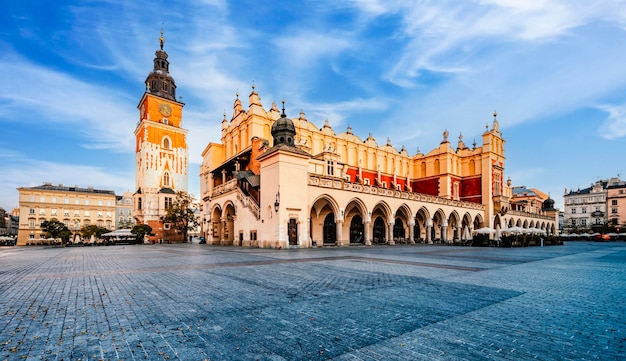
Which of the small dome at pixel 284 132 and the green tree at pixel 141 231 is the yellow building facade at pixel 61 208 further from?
the small dome at pixel 284 132

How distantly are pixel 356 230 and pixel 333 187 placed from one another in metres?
9.91

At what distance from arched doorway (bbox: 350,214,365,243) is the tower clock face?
4476 centimetres

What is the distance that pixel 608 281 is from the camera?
980cm

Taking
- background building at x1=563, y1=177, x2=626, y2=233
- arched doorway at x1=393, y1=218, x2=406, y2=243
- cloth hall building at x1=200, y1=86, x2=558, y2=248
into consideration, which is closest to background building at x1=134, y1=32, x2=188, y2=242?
cloth hall building at x1=200, y1=86, x2=558, y2=248

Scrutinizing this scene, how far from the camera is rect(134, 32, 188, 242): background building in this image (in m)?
55.4

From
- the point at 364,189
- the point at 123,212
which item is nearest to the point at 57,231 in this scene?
the point at 123,212

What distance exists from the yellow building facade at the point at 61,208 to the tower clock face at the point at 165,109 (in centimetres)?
2969

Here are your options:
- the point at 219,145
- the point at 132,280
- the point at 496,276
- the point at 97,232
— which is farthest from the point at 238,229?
the point at 97,232

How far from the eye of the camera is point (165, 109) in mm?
61031

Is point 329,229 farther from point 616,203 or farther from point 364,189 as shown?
point 616,203

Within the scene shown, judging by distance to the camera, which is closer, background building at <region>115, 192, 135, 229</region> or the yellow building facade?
the yellow building facade

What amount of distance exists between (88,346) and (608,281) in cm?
1355

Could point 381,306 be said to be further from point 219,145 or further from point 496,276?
point 219,145

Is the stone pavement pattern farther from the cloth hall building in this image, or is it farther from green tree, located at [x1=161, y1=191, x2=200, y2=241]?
green tree, located at [x1=161, y1=191, x2=200, y2=241]
